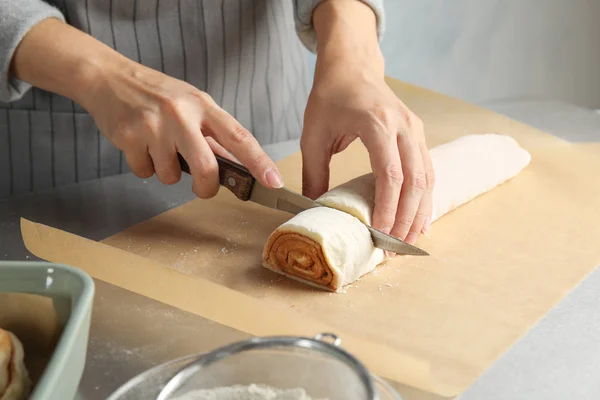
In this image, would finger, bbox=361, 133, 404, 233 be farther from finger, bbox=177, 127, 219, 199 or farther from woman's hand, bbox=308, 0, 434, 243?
finger, bbox=177, 127, 219, 199

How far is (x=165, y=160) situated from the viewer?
1315 mm

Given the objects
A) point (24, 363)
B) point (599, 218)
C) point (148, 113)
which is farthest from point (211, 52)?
point (24, 363)

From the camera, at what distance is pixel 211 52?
1.74 meters

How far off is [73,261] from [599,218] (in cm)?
101

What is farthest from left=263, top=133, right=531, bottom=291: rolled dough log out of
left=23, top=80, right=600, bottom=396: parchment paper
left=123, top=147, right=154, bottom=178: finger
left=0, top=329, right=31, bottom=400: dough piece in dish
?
left=0, top=329, right=31, bottom=400: dough piece in dish

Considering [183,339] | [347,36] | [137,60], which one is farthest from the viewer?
[137,60]

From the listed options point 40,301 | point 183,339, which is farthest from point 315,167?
point 40,301

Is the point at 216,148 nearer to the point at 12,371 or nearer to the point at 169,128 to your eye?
the point at 169,128

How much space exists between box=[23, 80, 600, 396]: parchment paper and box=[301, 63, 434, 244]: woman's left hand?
8 centimetres

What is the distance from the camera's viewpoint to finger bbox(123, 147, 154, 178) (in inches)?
51.9

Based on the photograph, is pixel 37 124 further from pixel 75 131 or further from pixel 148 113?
pixel 148 113

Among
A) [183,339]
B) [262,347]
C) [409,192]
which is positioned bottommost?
[183,339]

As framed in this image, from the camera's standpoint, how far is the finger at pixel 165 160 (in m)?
1.31

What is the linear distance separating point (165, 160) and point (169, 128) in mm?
59
